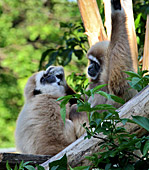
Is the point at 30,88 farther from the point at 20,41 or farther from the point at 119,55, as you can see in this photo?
the point at 20,41

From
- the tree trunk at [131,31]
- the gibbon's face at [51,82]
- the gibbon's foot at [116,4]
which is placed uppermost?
the gibbon's foot at [116,4]

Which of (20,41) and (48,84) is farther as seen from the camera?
(20,41)

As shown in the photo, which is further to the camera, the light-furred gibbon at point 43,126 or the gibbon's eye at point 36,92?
the gibbon's eye at point 36,92

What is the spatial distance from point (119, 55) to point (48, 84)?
105 centimetres

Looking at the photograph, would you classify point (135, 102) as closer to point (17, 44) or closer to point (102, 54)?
point (102, 54)

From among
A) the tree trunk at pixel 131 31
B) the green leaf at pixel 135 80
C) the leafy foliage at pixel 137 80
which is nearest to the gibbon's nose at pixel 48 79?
the tree trunk at pixel 131 31

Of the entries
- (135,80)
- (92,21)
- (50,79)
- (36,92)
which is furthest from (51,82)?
(135,80)

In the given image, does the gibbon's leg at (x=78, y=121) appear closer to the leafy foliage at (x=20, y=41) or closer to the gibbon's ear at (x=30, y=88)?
the gibbon's ear at (x=30, y=88)

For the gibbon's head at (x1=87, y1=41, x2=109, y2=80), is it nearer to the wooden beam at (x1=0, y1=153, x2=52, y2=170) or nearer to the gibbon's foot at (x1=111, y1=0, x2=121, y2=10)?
the gibbon's foot at (x1=111, y1=0, x2=121, y2=10)

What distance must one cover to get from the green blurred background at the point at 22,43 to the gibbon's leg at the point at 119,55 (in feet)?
24.1

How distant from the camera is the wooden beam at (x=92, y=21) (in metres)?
3.70

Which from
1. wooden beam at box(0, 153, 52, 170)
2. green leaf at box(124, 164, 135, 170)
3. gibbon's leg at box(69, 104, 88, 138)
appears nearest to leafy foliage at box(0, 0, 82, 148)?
gibbon's leg at box(69, 104, 88, 138)

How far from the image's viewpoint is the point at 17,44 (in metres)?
11.7

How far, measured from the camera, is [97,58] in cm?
351
